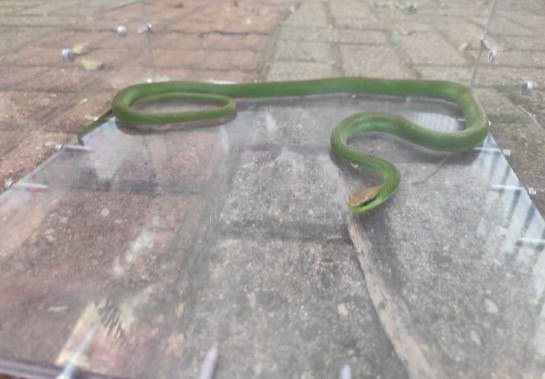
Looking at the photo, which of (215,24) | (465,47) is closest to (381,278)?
(465,47)

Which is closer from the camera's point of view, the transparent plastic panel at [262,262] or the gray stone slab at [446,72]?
the transparent plastic panel at [262,262]

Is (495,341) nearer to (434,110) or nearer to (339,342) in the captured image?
(339,342)

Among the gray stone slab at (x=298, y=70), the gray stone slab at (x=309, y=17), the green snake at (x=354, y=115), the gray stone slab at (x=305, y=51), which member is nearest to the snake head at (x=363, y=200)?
the green snake at (x=354, y=115)

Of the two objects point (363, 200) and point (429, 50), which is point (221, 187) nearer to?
point (363, 200)

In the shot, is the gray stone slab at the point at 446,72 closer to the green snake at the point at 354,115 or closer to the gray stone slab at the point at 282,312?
the green snake at the point at 354,115

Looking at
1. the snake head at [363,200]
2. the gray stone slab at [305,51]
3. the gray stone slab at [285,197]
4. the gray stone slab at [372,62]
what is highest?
the snake head at [363,200]

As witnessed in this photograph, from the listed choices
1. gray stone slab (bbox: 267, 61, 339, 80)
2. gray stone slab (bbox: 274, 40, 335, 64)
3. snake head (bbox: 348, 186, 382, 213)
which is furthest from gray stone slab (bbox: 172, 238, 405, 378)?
gray stone slab (bbox: 274, 40, 335, 64)

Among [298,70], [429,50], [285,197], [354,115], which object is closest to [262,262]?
[285,197]
